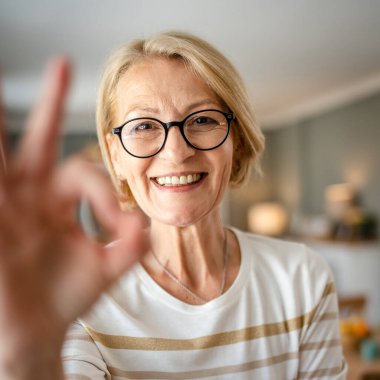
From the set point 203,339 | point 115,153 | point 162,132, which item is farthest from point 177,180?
point 203,339

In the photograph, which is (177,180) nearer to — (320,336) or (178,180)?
(178,180)

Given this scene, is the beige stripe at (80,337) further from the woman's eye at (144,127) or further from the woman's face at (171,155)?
the woman's eye at (144,127)

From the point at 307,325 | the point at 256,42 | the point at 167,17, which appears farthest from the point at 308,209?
the point at 307,325

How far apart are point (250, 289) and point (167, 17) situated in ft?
10.2

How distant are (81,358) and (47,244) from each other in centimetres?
43

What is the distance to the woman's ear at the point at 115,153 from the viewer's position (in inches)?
42.9

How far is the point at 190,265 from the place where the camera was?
1118mm

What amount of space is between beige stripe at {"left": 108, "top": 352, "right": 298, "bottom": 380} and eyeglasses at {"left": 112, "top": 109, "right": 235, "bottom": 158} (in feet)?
1.47

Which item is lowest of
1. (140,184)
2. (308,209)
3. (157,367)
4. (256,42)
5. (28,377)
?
(308,209)

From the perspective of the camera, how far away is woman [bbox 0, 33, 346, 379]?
0.97 meters

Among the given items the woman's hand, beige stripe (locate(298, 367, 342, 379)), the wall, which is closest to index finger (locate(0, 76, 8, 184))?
the woman's hand

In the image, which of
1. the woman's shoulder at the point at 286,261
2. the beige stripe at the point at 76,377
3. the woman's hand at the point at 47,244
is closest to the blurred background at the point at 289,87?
the woman's shoulder at the point at 286,261

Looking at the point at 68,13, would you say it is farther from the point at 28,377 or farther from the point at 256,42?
the point at 28,377

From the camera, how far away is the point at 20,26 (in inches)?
150
